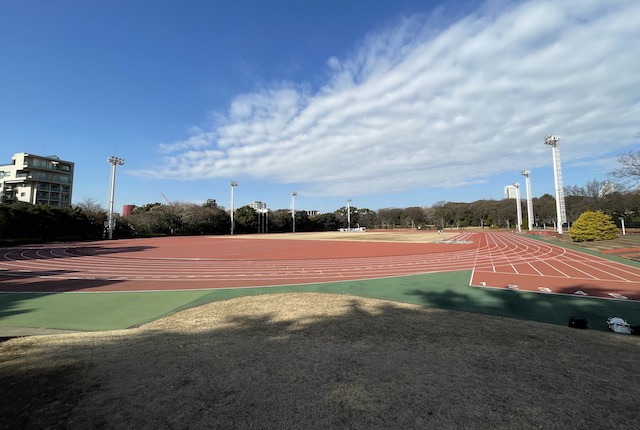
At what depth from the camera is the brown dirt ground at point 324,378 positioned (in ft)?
10.4

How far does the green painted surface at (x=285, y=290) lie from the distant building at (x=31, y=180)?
66.3m

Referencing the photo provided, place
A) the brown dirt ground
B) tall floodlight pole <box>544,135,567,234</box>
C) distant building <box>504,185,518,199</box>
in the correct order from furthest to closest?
distant building <box>504,185,518,199</box> < tall floodlight pole <box>544,135,567,234</box> < the brown dirt ground

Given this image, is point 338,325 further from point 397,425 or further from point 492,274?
point 492,274

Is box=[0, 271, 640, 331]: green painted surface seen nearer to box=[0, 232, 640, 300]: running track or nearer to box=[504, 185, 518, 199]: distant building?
box=[0, 232, 640, 300]: running track

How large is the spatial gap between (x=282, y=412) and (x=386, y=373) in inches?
66.2

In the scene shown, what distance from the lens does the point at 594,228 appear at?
99.9 feet

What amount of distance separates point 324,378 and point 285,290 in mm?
7907

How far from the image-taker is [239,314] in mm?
8016

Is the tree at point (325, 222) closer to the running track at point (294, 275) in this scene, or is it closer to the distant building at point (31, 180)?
the distant building at point (31, 180)

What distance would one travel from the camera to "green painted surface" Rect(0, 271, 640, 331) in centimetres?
818

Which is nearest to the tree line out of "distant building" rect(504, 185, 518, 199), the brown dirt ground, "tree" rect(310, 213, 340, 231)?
"tree" rect(310, 213, 340, 231)

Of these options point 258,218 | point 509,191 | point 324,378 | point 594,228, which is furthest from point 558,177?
point 509,191

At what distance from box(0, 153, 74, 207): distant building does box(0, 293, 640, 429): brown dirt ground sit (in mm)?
73482

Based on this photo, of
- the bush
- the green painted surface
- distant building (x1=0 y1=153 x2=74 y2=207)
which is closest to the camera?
the green painted surface
